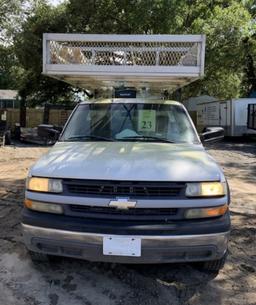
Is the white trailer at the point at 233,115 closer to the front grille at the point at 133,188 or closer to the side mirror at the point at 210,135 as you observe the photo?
the side mirror at the point at 210,135

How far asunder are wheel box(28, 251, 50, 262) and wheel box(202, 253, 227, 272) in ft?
5.34

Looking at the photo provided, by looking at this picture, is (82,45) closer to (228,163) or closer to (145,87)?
(145,87)

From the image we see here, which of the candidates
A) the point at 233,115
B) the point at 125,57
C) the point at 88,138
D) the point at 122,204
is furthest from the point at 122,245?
the point at 233,115

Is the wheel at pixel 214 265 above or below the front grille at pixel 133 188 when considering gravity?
below

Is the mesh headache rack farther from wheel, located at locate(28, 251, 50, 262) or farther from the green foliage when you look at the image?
the green foliage

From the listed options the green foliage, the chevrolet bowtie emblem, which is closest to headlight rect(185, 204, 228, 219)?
the chevrolet bowtie emblem

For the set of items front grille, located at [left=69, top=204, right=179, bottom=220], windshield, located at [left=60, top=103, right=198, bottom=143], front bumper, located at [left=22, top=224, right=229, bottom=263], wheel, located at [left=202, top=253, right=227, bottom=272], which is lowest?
wheel, located at [left=202, top=253, right=227, bottom=272]

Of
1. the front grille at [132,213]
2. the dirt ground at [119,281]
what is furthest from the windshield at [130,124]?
the front grille at [132,213]

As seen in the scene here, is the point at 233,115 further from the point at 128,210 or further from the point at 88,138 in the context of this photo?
the point at 128,210

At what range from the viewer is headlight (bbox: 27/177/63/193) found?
14.7 ft

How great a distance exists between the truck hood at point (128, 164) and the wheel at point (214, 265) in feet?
3.00

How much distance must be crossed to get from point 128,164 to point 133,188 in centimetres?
35

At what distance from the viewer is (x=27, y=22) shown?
2752 centimetres

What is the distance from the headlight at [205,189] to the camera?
14.4 feet
